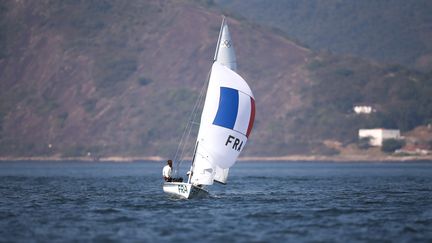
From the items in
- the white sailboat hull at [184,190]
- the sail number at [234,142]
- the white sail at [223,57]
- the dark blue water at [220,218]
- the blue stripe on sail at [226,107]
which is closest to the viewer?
the dark blue water at [220,218]

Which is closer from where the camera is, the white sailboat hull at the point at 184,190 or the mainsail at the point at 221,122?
the mainsail at the point at 221,122

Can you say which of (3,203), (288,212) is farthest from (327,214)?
(3,203)

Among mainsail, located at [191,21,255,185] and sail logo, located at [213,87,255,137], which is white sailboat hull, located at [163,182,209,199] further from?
sail logo, located at [213,87,255,137]

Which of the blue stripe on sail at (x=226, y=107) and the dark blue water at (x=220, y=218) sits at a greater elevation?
the blue stripe on sail at (x=226, y=107)

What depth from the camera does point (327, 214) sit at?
146 feet

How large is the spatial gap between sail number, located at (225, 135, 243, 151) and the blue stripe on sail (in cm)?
79

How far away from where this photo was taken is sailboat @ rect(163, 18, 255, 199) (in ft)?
160

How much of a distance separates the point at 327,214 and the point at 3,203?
1772 cm

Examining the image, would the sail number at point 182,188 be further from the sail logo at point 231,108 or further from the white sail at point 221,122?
the sail logo at point 231,108

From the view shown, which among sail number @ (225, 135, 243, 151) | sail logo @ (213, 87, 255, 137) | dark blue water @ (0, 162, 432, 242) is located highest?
sail logo @ (213, 87, 255, 137)

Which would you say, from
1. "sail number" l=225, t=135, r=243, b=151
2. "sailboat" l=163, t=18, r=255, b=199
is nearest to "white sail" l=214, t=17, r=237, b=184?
"sailboat" l=163, t=18, r=255, b=199

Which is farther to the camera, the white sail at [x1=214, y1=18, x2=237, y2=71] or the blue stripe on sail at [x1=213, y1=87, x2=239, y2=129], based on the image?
the white sail at [x1=214, y1=18, x2=237, y2=71]

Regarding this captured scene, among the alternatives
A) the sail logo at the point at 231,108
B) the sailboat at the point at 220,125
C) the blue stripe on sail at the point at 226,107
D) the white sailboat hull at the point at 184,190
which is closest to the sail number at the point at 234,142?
the sailboat at the point at 220,125

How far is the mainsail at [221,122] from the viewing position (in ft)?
160
